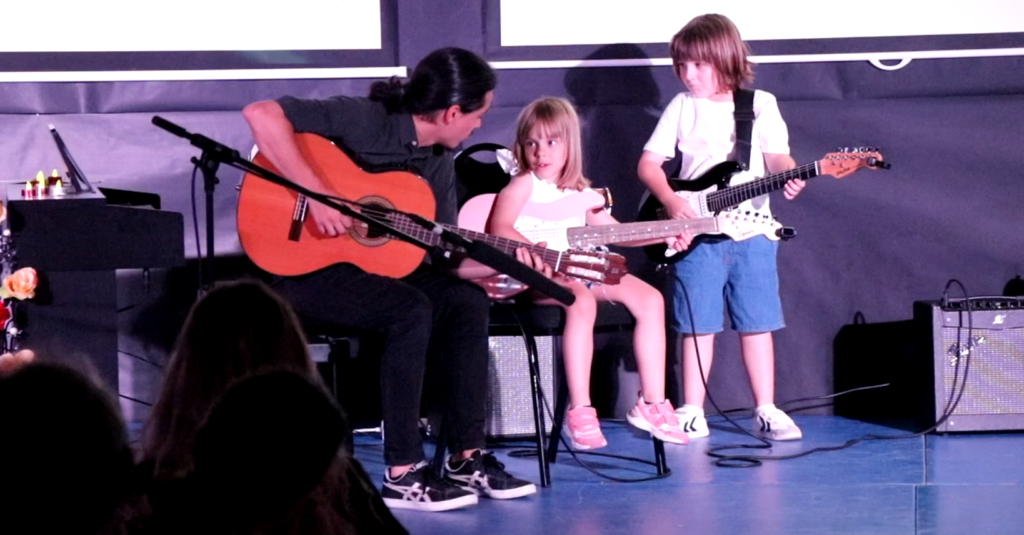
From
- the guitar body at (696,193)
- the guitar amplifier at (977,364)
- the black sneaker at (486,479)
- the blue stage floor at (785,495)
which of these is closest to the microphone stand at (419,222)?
the blue stage floor at (785,495)

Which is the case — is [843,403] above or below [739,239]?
below

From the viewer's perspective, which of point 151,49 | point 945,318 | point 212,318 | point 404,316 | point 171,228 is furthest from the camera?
point 151,49

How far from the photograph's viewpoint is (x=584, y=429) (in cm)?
447

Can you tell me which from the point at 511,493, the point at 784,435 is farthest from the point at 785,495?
the point at 784,435

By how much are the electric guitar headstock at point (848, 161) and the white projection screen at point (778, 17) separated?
743 mm

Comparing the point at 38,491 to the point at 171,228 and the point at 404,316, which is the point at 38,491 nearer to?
the point at 404,316

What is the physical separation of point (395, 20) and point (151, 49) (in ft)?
3.30

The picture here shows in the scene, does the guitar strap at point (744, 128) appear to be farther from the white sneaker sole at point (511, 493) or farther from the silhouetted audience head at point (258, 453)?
the silhouetted audience head at point (258, 453)

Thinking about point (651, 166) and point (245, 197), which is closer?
point (245, 197)

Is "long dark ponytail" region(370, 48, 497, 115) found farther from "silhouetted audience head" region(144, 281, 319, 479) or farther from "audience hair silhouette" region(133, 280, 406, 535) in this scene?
"audience hair silhouette" region(133, 280, 406, 535)

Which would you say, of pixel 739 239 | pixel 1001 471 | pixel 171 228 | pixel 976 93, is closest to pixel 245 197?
pixel 171 228

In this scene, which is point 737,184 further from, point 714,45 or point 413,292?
point 413,292

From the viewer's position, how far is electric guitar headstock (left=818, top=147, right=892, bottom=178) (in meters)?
4.69

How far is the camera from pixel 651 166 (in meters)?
4.87
